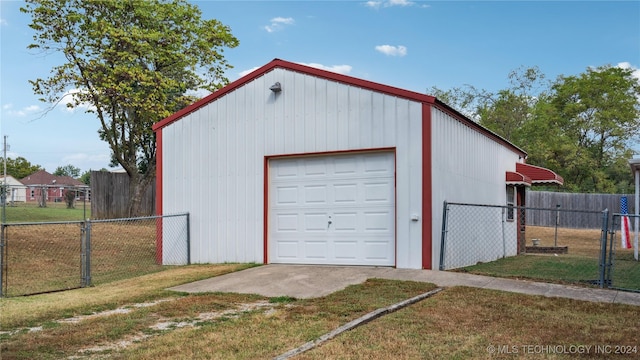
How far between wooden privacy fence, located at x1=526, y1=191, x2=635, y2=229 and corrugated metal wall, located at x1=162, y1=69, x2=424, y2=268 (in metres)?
19.3

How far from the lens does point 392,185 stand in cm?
1047

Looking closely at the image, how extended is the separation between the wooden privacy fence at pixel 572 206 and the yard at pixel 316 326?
2197 centimetres

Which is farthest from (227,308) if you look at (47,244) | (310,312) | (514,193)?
(514,193)

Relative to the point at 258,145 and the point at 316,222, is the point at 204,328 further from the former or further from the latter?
the point at 258,145

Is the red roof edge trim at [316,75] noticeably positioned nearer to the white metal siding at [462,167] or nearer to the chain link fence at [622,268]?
the white metal siding at [462,167]

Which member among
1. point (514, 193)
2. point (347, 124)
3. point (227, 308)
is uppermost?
point (347, 124)

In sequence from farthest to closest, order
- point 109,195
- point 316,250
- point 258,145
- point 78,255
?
point 109,195, point 78,255, point 258,145, point 316,250

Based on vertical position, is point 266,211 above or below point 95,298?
above

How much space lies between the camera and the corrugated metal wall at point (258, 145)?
1022 cm

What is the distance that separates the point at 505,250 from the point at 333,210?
6.93 metres

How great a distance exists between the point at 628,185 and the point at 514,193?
32.2 meters

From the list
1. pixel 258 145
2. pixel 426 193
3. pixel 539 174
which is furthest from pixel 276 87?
pixel 539 174

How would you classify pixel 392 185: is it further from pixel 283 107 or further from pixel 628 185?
pixel 628 185

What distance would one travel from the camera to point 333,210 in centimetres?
1108
